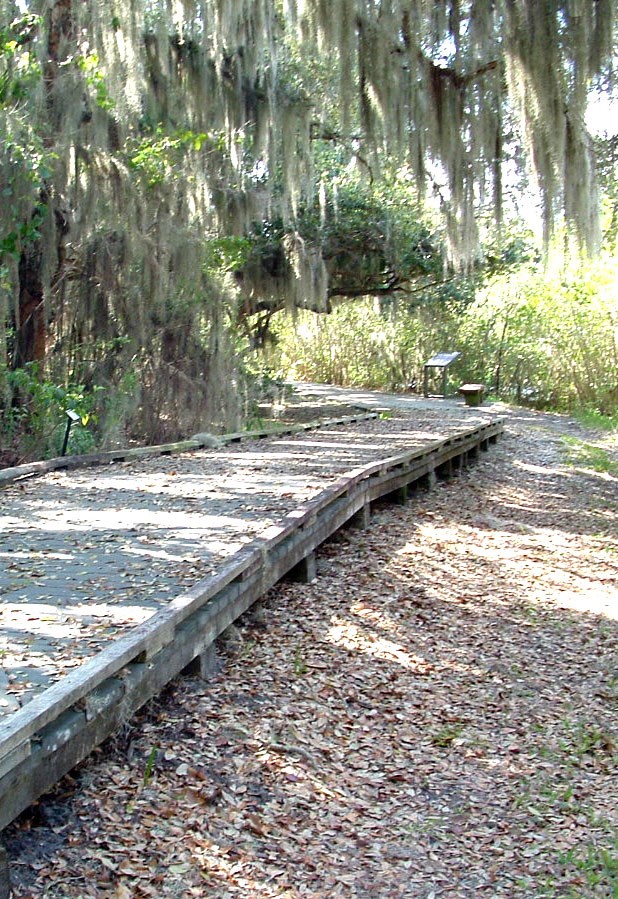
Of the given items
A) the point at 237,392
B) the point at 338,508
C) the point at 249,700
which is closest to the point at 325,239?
the point at 237,392

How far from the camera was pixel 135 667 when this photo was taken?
3.75 meters

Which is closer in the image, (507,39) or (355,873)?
(355,873)

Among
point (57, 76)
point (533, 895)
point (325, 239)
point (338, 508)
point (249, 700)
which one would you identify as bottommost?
point (533, 895)

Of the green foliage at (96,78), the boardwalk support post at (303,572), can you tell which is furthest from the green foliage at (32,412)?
the boardwalk support post at (303,572)

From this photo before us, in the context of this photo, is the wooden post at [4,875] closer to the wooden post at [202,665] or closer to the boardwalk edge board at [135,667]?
the boardwalk edge board at [135,667]

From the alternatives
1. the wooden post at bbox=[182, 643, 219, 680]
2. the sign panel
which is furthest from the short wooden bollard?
the wooden post at bbox=[182, 643, 219, 680]

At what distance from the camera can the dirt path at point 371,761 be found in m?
3.39

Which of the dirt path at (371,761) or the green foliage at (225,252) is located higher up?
the green foliage at (225,252)

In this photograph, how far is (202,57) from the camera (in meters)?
12.1

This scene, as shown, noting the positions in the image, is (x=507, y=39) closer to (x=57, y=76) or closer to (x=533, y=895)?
(x=57, y=76)

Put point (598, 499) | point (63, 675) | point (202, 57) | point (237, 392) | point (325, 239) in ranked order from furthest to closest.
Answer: point (325, 239), point (237, 392), point (202, 57), point (598, 499), point (63, 675)

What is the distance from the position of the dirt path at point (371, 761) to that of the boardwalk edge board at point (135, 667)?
0.84 ft

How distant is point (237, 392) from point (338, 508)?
6.12 m

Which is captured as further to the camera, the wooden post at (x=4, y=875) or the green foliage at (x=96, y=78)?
the green foliage at (x=96, y=78)
